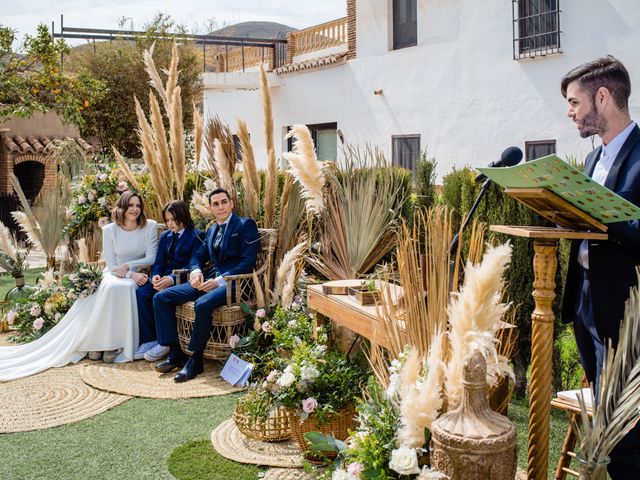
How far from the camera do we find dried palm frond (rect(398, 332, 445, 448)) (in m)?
1.96

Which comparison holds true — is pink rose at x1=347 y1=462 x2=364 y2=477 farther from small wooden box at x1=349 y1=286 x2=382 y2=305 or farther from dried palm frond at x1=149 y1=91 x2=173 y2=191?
dried palm frond at x1=149 y1=91 x2=173 y2=191

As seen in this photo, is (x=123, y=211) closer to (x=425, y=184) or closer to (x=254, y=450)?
(x=425, y=184)

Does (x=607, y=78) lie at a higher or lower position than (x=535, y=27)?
lower

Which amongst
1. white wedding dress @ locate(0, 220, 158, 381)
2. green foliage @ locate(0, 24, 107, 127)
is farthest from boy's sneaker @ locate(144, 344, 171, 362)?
green foliage @ locate(0, 24, 107, 127)

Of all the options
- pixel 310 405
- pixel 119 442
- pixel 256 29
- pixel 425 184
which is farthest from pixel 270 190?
pixel 256 29

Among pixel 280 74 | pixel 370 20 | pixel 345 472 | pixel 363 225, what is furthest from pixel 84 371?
pixel 280 74

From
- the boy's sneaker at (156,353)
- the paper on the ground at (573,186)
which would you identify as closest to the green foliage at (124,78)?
the boy's sneaker at (156,353)

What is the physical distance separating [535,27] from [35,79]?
26.0 feet

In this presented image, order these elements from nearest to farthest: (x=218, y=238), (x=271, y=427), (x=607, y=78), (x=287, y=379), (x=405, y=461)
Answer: (x=405, y=461), (x=607, y=78), (x=287, y=379), (x=271, y=427), (x=218, y=238)

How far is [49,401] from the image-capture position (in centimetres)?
455

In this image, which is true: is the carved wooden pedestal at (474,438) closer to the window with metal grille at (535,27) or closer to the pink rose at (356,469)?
the pink rose at (356,469)

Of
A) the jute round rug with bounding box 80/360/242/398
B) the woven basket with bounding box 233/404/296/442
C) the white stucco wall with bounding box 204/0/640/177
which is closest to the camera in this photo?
the woven basket with bounding box 233/404/296/442

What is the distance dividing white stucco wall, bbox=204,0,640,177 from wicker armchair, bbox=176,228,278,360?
6.33 meters

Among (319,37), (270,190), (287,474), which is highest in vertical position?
(319,37)
